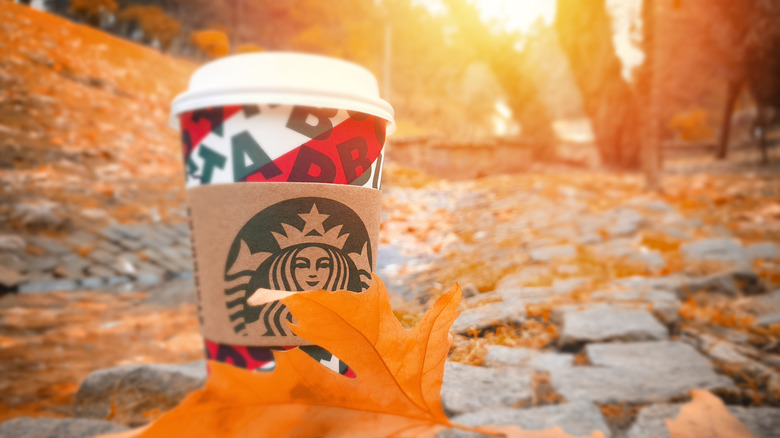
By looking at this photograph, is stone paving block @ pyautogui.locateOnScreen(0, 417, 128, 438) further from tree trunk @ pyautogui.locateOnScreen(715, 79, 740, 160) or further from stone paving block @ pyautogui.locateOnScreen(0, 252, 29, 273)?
tree trunk @ pyautogui.locateOnScreen(715, 79, 740, 160)

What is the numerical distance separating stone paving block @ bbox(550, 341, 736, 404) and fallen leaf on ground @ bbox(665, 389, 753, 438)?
12 cm

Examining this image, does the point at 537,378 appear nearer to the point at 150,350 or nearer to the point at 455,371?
the point at 455,371

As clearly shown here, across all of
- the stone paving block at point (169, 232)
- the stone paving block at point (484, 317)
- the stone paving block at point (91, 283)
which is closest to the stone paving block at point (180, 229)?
the stone paving block at point (169, 232)

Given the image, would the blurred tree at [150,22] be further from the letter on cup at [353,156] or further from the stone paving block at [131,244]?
the letter on cup at [353,156]

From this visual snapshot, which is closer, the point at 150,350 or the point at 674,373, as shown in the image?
the point at 674,373

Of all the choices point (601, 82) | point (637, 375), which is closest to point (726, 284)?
point (637, 375)

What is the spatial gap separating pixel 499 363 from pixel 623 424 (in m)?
0.37

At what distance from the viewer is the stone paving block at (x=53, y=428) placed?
0.58 m

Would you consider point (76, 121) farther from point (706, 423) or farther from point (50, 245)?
point (706, 423)

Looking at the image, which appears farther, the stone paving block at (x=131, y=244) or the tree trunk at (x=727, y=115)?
the tree trunk at (x=727, y=115)

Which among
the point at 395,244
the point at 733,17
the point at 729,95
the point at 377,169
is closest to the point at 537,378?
the point at 395,244

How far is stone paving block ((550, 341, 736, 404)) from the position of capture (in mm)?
727

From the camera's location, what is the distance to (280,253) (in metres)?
0.42

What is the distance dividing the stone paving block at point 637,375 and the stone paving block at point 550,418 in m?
0.07
